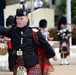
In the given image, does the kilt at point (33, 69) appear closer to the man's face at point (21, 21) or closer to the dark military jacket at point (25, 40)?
the dark military jacket at point (25, 40)

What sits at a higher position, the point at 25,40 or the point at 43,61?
the point at 25,40

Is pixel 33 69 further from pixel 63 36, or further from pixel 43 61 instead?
pixel 63 36

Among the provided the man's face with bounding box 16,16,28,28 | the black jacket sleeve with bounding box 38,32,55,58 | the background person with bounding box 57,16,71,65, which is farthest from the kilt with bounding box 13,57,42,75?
the background person with bounding box 57,16,71,65

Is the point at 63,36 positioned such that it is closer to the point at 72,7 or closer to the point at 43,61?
the point at 43,61

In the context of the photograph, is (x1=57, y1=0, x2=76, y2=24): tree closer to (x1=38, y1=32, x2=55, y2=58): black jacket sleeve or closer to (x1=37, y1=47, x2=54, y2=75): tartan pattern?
(x1=37, y1=47, x2=54, y2=75): tartan pattern

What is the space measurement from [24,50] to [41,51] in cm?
46

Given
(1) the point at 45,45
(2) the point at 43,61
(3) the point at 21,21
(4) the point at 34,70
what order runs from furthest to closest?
(2) the point at 43,61, (1) the point at 45,45, (4) the point at 34,70, (3) the point at 21,21

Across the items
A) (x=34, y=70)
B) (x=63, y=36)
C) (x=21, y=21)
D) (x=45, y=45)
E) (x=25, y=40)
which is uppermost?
(x=21, y=21)

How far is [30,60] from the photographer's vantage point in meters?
6.89

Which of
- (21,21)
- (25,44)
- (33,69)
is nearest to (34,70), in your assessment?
(33,69)

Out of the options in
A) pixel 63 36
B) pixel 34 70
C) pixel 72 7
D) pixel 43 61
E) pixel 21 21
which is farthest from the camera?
pixel 72 7

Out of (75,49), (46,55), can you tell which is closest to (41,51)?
(46,55)

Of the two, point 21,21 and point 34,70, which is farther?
point 34,70

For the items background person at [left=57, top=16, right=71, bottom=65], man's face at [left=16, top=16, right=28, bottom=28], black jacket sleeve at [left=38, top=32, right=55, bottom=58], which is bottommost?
background person at [left=57, top=16, right=71, bottom=65]
